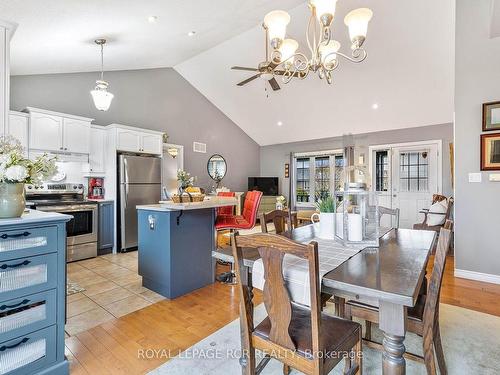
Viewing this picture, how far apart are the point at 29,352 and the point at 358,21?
10.5 feet

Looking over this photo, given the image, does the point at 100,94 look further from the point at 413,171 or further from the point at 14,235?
the point at 413,171

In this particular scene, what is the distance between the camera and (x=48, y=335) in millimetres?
1603

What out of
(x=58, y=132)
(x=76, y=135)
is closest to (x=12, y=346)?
(x=58, y=132)

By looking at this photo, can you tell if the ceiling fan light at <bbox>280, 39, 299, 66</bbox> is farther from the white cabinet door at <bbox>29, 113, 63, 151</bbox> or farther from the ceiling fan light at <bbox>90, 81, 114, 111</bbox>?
the white cabinet door at <bbox>29, 113, 63, 151</bbox>

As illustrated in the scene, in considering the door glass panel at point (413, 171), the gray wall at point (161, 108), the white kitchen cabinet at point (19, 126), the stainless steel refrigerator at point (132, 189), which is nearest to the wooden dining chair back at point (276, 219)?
the stainless steel refrigerator at point (132, 189)

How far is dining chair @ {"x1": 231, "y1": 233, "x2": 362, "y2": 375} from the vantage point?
1070mm

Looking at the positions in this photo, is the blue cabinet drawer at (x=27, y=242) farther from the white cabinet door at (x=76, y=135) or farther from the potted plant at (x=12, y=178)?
Answer: the white cabinet door at (x=76, y=135)

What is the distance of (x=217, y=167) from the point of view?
7.52 m

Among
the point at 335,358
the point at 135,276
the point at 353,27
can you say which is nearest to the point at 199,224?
the point at 135,276

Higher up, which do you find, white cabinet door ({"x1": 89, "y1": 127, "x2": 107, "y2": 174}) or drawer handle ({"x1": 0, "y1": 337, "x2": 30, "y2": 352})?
white cabinet door ({"x1": 89, "y1": 127, "x2": 107, "y2": 174})

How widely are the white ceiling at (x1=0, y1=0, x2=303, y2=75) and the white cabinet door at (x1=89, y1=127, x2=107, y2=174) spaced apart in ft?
3.53

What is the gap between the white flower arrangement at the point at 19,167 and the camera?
1522 millimetres

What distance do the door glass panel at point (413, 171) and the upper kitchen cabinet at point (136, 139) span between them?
5601mm

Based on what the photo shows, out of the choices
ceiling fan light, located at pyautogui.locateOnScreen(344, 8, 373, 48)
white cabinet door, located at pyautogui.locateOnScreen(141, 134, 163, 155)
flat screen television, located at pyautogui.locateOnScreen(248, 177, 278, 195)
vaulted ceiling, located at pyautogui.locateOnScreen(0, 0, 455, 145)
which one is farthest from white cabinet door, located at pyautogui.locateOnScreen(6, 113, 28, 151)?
flat screen television, located at pyautogui.locateOnScreen(248, 177, 278, 195)
